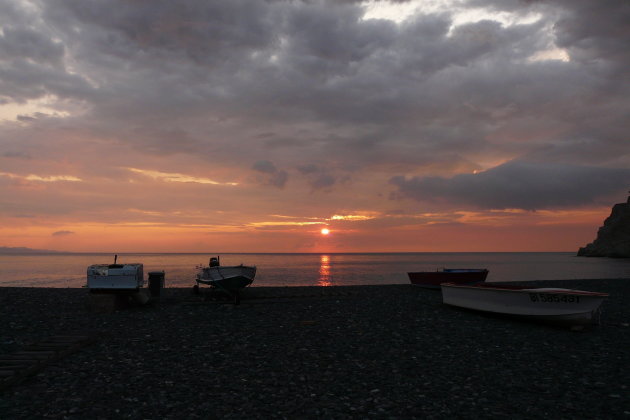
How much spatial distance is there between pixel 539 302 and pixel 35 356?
19.9m

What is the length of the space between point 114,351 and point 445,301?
59.7 ft

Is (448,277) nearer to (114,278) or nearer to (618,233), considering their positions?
(114,278)

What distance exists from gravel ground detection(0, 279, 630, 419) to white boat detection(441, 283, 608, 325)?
0.60 metres

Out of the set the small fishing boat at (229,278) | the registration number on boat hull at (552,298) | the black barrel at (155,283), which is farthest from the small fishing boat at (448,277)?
the black barrel at (155,283)

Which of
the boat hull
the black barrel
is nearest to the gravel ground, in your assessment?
the black barrel

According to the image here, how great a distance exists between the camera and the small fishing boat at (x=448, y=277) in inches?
1337

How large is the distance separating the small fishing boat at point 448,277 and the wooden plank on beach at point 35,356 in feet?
89.1

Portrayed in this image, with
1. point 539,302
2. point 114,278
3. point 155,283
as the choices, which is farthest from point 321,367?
point 155,283

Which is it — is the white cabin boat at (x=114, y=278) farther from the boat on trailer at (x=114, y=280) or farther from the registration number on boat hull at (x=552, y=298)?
the registration number on boat hull at (x=552, y=298)

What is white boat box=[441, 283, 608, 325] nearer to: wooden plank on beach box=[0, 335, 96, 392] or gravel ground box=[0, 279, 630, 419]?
gravel ground box=[0, 279, 630, 419]

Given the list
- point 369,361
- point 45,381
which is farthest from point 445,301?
point 45,381

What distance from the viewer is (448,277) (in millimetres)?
34844

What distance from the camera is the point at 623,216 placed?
17788cm

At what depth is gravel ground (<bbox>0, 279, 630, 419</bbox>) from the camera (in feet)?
31.4
